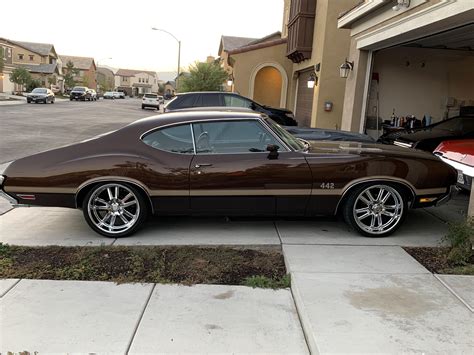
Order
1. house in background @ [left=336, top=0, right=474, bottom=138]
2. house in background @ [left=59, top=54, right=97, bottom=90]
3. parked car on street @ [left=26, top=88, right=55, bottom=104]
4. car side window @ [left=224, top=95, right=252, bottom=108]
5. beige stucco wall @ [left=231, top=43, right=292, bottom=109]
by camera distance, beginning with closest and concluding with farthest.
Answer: house in background @ [left=336, top=0, right=474, bottom=138] → car side window @ [left=224, top=95, right=252, bottom=108] → beige stucco wall @ [left=231, top=43, right=292, bottom=109] → parked car on street @ [left=26, top=88, right=55, bottom=104] → house in background @ [left=59, top=54, right=97, bottom=90]

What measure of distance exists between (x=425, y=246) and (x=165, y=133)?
3.14 m

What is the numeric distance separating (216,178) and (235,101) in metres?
7.63

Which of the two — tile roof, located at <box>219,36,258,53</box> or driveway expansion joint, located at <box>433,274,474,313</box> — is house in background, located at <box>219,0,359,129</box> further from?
tile roof, located at <box>219,36,258,53</box>

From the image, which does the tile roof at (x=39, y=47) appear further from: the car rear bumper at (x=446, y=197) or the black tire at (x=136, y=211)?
the car rear bumper at (x=446, y=197)

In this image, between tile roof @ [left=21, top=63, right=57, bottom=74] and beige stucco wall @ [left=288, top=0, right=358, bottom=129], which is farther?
tile roof @ [left=21, top=63, right=57, bottom=74]

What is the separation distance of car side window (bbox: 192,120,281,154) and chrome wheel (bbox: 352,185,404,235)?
1161mm

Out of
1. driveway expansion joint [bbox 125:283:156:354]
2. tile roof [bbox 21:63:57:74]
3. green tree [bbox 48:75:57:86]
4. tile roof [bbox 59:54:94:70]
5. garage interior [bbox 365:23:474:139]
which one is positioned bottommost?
driveway expansion joint [bbox 125:283:156:354]

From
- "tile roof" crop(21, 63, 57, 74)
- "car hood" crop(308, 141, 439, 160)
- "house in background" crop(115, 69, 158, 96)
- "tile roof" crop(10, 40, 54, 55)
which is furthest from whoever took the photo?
"house in background" crop(115, 69, 158, 96)

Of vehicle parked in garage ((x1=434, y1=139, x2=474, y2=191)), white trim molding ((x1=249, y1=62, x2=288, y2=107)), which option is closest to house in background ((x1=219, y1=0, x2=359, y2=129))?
white trim molding ((x1=249, y1=62, x2=288, y2=107))

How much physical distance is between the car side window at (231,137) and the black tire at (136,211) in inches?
32.6

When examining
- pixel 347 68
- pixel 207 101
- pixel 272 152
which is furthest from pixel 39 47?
pixel 272 152

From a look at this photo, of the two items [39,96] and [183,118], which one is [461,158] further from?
[39,96]

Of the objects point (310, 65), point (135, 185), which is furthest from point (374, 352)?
point (310, 65)

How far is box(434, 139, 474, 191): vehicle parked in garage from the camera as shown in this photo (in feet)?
18.5
